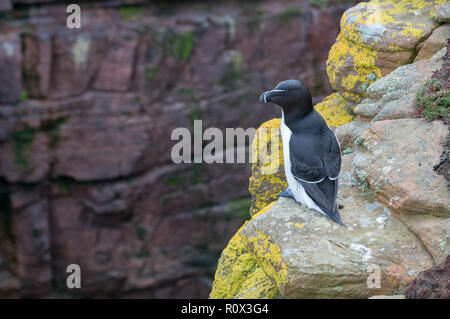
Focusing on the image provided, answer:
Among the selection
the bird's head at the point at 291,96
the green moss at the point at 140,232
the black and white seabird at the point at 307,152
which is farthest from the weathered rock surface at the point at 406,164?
the green moss at the point at 140,232

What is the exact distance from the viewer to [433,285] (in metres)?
2.66

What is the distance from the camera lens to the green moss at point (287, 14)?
11742 millimetres

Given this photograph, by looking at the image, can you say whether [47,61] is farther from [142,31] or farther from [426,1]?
[426,1]

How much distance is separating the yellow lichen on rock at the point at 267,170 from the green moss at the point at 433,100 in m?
1.49

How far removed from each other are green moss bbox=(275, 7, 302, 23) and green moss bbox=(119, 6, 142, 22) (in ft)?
10.0

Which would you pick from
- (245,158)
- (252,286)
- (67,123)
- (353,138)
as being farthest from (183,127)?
(252,286)

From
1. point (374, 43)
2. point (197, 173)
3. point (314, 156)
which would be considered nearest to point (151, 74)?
point (197, 173)

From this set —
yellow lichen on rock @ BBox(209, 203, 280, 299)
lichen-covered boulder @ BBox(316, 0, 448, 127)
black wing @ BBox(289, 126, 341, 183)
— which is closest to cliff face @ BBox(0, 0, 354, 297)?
lichen-covered boulder @ BBox(316, 0, 448, 127)

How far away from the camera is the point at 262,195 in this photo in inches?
201

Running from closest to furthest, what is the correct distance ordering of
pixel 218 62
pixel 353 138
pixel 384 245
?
pixel 384 245
pixel 353 138
pixel 218 62

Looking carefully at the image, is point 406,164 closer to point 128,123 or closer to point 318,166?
point 318,166

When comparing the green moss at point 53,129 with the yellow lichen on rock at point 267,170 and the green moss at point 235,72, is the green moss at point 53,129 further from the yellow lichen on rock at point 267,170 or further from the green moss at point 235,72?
the yellow lichen on rock at point 267,170

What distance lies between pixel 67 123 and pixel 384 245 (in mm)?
8670

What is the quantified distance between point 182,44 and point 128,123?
203 cm
